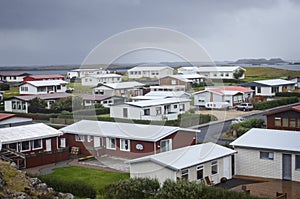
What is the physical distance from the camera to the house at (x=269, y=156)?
16.3 metres

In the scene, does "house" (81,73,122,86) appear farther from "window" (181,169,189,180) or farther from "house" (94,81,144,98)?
"window" (181,169,189,180)

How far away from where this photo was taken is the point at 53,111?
3803 centimetres

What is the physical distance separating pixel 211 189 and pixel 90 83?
5151 cm

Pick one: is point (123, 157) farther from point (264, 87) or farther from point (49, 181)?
point (264, 87)

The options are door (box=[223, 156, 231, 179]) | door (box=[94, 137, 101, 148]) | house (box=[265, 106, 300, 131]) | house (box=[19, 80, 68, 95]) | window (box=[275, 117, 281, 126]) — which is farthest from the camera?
house (box=[19, 80, 68, 95])

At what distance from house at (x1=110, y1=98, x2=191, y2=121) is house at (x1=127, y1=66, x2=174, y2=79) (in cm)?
3310

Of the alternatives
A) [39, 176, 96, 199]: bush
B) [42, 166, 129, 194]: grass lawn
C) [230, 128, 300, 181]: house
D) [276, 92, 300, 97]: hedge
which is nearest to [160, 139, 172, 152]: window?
[42, 166, 129, 194]: grass lawn

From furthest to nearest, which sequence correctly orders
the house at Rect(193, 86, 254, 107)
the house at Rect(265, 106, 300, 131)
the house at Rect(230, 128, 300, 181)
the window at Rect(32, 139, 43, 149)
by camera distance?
the house at Rect(193, 86, 254, 107)
the house at Rect(265, 106, 300, 131)
the window at Rect(32, 139, 43, 149)
the house at Rect(230, 128, 300, 181)

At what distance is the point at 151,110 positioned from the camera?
103 feet

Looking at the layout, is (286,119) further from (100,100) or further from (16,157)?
(100,100)

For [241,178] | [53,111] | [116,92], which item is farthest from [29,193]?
[116,92]

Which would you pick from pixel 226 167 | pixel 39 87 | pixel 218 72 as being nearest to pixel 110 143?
pixel 226 167

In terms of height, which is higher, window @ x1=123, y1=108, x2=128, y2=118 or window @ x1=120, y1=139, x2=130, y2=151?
window @ x1=123, y1=108, x2=128, y2=118

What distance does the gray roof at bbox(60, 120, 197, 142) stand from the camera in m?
20.5
